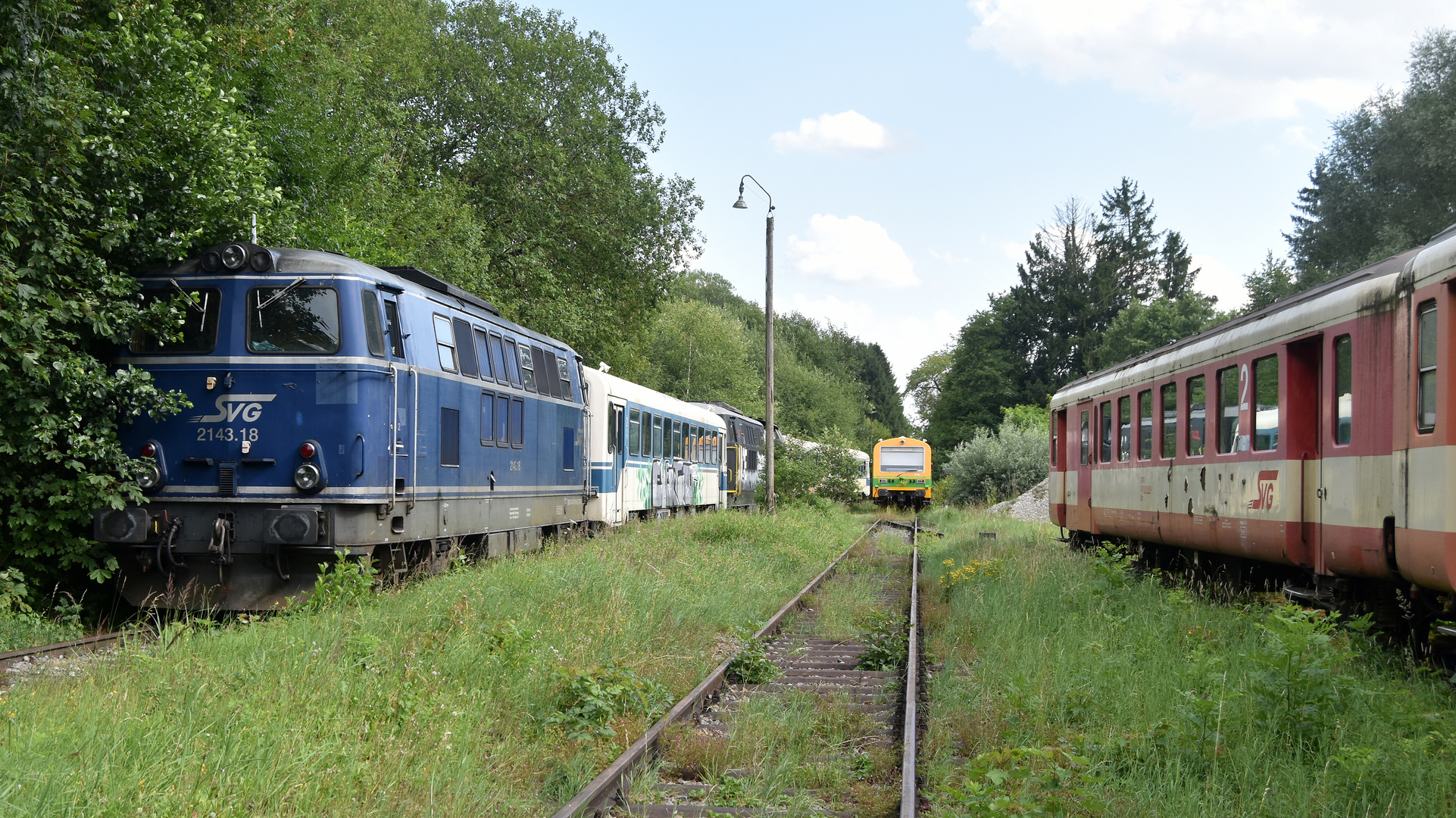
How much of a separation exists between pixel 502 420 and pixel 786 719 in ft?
25.5

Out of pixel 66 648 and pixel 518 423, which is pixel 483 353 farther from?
pixel 66 648

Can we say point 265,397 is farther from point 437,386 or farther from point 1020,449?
point 1020,449

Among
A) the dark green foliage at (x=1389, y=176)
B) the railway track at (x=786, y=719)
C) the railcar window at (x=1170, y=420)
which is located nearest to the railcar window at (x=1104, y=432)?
the railcar window at (x=1170, y=420)

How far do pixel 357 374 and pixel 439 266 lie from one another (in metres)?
14.4

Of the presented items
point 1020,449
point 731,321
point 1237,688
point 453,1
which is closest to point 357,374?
point 1237,688

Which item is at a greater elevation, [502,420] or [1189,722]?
[502,420]

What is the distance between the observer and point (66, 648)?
27.2 ft

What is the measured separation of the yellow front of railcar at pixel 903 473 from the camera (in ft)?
137

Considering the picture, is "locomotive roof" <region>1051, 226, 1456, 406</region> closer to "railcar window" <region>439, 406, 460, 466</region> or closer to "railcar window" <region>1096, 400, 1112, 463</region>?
"railcar window" <region>1096, 400, 1112, 463</region>

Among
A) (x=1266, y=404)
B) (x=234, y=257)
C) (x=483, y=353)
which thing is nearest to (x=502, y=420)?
(x=483, y=353)

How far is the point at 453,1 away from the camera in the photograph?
31281mm

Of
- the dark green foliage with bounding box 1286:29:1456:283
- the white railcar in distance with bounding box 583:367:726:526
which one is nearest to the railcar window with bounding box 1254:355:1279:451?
the white railcar in distance with bounding box 583:367:726:526

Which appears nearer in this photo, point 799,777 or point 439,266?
point 799,777

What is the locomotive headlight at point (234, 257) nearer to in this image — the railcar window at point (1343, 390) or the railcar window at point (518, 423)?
the railcar window at point (518, 423)
